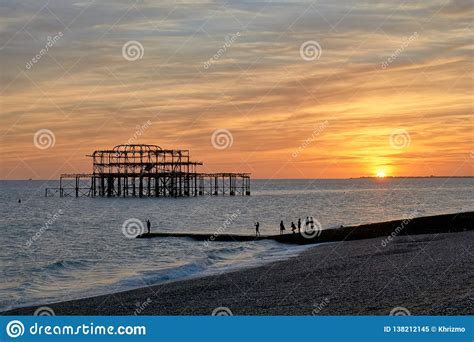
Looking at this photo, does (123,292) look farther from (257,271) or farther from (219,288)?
(257,271)

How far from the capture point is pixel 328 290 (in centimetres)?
1755

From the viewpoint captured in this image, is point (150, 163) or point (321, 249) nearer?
point (321, 249)

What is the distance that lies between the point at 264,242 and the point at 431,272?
62.6 feet

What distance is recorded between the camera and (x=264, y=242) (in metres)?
37.7

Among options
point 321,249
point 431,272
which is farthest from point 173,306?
point 321,249

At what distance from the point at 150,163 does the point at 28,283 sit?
2981 inches

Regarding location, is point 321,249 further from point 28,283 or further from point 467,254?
point 28,283

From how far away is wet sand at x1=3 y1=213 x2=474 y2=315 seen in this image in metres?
14.7

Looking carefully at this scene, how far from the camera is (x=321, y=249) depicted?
31.8 meters

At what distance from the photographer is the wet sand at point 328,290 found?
1471cm

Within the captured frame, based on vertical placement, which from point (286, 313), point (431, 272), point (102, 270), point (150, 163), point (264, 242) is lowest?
point (286, 313)
